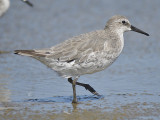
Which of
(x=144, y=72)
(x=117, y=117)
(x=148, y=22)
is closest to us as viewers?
(x=117, y=117)

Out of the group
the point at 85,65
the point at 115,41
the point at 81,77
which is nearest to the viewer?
the point at 85,65

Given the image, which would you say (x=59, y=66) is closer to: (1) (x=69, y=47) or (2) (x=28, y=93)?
(1) (x=69, y=47)

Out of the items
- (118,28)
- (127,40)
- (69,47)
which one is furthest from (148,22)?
(69,47)

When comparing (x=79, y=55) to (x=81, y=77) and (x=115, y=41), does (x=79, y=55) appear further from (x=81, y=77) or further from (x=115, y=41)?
(x=81, y=77)

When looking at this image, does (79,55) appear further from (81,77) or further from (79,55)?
(81,77)

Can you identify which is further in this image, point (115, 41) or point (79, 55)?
point (115, 41)

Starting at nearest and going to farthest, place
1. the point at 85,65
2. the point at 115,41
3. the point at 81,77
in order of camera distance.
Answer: the point at 85,65 → the point at 115,41 → the point at 81,77

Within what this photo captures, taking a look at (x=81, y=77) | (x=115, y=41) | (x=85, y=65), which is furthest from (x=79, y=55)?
(x=81, y=77)

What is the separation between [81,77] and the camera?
320 inches

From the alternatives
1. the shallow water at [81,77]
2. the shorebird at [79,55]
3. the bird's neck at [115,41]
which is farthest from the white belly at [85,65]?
the shallow water at [81,77]

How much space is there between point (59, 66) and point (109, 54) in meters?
0.86

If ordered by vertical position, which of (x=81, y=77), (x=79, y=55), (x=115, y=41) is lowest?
(x=81, y=77)

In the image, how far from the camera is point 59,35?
1065 centimetres

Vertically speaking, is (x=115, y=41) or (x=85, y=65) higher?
(x=115, y=41)
